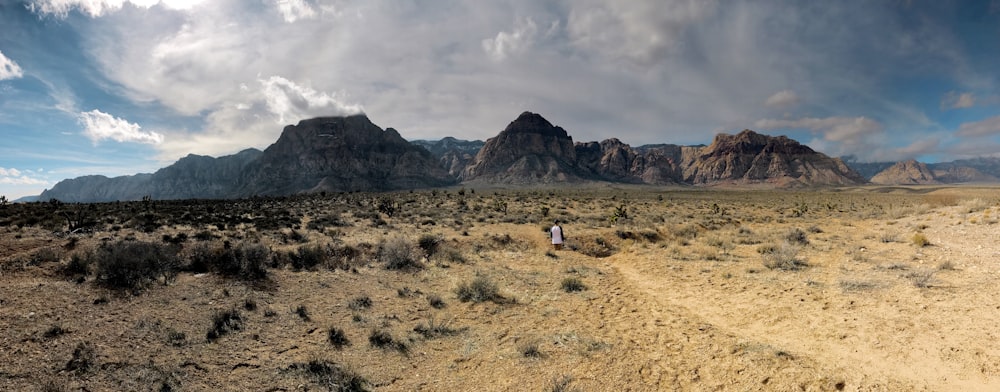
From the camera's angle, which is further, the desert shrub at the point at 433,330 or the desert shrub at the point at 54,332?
the desert shrub at the point at 433,330

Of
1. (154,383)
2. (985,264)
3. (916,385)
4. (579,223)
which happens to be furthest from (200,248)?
(985,264)

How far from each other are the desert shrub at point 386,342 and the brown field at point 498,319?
0.17 ft

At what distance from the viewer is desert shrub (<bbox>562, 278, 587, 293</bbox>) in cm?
1238

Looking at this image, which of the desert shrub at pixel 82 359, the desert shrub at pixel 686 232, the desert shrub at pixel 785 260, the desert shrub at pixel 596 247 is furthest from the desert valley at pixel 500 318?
the desert shrub at pixel 686 232

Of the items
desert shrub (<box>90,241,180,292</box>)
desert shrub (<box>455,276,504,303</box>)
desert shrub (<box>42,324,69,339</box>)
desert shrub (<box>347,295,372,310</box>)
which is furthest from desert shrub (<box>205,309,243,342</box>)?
desert shrub (<box>455,276,504,303</box>)

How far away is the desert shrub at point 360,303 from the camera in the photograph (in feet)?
33.8

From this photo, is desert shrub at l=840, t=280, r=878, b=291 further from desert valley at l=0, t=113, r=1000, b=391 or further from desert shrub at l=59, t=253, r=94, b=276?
desert shrub at l=59, t=253, r=94, b=276

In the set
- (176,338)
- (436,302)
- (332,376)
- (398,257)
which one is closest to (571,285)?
(436,302)

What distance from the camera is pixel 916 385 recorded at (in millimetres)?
6031

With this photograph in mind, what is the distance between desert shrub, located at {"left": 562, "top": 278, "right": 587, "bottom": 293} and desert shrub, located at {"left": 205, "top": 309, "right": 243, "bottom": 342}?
8633 millimetres

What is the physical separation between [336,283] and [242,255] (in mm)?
3031

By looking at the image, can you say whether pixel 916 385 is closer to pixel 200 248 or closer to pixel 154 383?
pixel 154 383

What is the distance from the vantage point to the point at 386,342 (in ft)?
27.7

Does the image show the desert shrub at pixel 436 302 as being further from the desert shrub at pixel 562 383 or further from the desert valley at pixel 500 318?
the desert shrub at pixel 562 383
